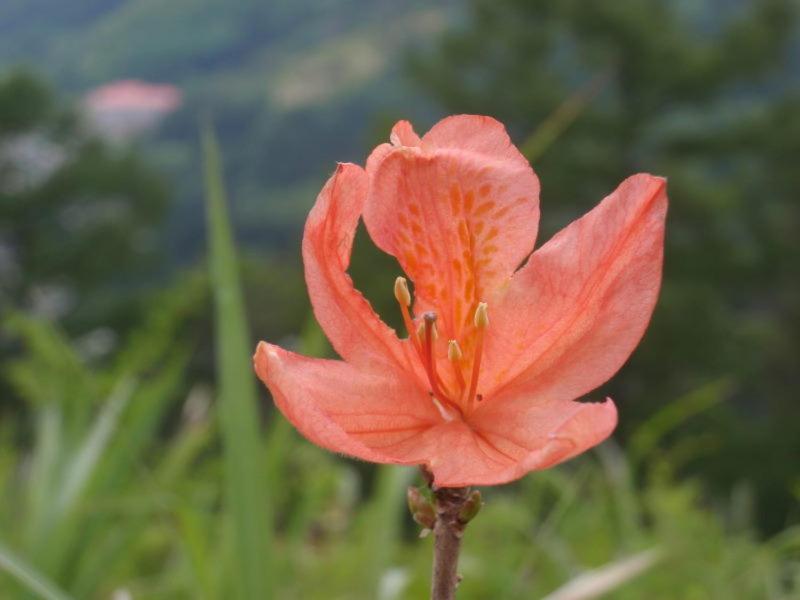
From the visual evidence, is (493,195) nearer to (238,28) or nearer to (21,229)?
(21,229)

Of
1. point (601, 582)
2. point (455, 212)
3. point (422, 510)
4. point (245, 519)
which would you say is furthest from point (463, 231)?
point (245, 519)

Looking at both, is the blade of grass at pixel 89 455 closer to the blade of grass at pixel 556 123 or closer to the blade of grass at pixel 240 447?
the blade of grass at pixel 240 447

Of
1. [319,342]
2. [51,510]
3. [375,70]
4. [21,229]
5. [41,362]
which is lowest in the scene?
[51,510]

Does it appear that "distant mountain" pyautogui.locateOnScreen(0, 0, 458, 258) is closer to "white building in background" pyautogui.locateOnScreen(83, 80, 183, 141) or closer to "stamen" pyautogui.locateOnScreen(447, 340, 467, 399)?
"white building in background" pyautogui.locateOnScreen(83, 80, 183, 141)

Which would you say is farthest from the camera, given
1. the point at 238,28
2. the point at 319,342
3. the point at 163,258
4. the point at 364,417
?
the point at 238,28

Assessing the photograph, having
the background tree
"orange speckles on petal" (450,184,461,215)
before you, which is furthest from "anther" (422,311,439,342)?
the background tree

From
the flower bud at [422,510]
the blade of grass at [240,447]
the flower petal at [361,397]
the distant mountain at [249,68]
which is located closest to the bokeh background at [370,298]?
the blade of grass at [240,447]

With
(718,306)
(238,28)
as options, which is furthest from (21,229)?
(238,28)
